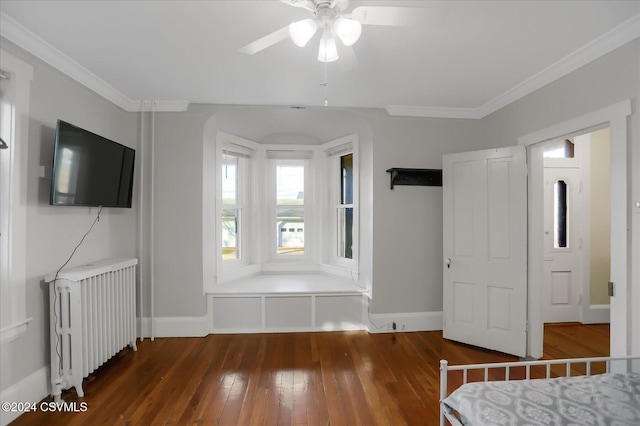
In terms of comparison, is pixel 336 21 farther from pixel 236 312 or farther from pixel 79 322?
pixel 236 312

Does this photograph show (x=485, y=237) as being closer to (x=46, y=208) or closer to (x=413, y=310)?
(x=413, y=310)

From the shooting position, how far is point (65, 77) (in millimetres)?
2217

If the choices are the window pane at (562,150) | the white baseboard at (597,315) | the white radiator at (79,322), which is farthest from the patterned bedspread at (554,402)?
the window pane at (562,150)

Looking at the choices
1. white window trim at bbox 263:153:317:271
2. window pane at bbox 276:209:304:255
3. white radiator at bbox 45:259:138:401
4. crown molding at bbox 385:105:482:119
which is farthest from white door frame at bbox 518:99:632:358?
white radiator at bbox 45:259:138:401

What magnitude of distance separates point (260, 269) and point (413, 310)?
204cm

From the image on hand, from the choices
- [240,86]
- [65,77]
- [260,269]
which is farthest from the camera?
[260,269]

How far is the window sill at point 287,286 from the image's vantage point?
122 inches

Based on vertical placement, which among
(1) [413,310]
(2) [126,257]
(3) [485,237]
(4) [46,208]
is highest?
(4) [46,208]

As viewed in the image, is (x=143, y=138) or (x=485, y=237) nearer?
(x=485, y=237)

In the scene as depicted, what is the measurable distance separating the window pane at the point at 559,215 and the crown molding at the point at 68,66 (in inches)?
171

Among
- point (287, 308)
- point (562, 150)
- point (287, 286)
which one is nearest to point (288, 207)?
point (287, 286)

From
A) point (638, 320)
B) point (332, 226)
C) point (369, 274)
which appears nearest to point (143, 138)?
point (332, 226)

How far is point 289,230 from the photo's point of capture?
13.4ft

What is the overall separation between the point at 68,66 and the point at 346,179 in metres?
2.89
